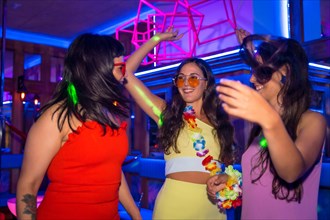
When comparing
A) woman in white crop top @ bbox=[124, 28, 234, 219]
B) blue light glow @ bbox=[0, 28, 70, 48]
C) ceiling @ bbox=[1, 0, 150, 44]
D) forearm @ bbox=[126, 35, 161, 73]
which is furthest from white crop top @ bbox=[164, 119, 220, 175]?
blue light glow @ bbox=[0, 28, 70, 48]

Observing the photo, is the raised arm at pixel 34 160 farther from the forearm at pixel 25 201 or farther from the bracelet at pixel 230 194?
the bracelet at pixel 230 194

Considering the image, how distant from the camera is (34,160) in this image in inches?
58.3

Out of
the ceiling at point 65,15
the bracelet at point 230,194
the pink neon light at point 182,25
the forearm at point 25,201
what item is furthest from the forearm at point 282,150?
the ceiling at point 65,15

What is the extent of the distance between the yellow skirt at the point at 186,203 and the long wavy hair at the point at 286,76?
27.2 inches

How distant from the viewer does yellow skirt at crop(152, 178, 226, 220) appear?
2111 millimetres

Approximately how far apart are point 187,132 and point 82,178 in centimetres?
92

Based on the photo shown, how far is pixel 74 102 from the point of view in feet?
5.36

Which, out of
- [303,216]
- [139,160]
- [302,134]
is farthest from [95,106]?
[139,160]

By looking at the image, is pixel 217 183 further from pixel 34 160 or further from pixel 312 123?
pixel 34 160

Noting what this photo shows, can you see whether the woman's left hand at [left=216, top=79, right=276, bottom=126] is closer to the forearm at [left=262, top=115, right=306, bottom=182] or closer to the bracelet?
the forearm at [left=262, top=115, right=306, bottom=182]

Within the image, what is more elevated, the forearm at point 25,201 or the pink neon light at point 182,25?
the pink neon light at point 182,25

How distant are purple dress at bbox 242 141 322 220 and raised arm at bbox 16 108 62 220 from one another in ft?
3.08

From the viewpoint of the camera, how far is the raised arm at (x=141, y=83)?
7.46ft

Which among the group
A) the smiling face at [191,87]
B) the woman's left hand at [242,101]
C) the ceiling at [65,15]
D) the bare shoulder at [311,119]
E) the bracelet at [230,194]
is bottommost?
the bracelet at [230,194]
